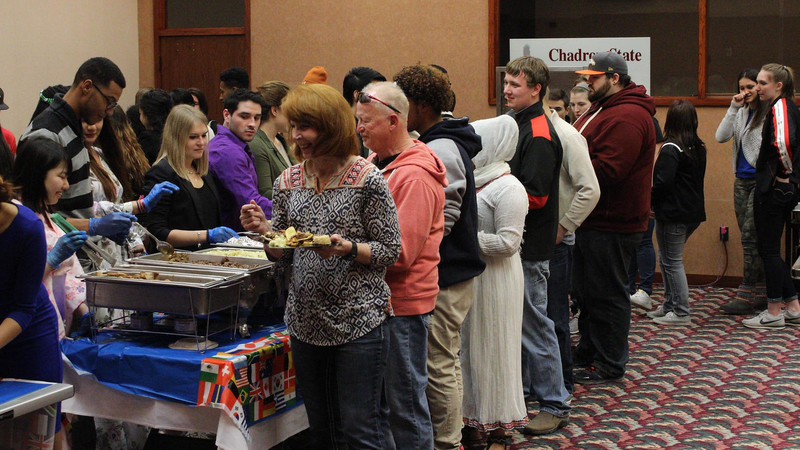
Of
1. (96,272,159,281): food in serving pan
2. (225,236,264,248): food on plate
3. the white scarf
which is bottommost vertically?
(96,272,159,281): food in serving pan

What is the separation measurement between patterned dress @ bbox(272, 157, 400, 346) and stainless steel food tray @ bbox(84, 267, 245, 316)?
1.06 feet

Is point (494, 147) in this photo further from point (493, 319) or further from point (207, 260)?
point (207, 260)

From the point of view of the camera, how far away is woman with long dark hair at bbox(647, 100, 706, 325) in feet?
22.1

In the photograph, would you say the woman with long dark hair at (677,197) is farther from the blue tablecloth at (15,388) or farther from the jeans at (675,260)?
the blue tablecloth at (15,388)

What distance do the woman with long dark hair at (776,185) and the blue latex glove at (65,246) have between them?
490cm

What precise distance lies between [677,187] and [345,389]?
4440 millimetres

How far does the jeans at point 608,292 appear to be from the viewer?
17.1ft

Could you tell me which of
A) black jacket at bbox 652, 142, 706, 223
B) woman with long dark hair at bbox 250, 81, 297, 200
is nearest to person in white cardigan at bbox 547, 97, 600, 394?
woman with long dark hair at bbox 250, 81, 297, 200

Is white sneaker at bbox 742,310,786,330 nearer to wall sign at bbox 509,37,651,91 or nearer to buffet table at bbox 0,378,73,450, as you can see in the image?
wall sign at bbox 509,37,651,91

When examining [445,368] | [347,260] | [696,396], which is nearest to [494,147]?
[445,368]

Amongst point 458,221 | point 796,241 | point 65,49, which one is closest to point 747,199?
point 796,241

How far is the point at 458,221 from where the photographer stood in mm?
3604

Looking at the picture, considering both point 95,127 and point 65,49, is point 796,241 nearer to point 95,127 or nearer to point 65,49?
point 95,127

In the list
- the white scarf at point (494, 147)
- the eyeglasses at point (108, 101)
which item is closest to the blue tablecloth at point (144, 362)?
the eyeglasses at point (108, 101)
